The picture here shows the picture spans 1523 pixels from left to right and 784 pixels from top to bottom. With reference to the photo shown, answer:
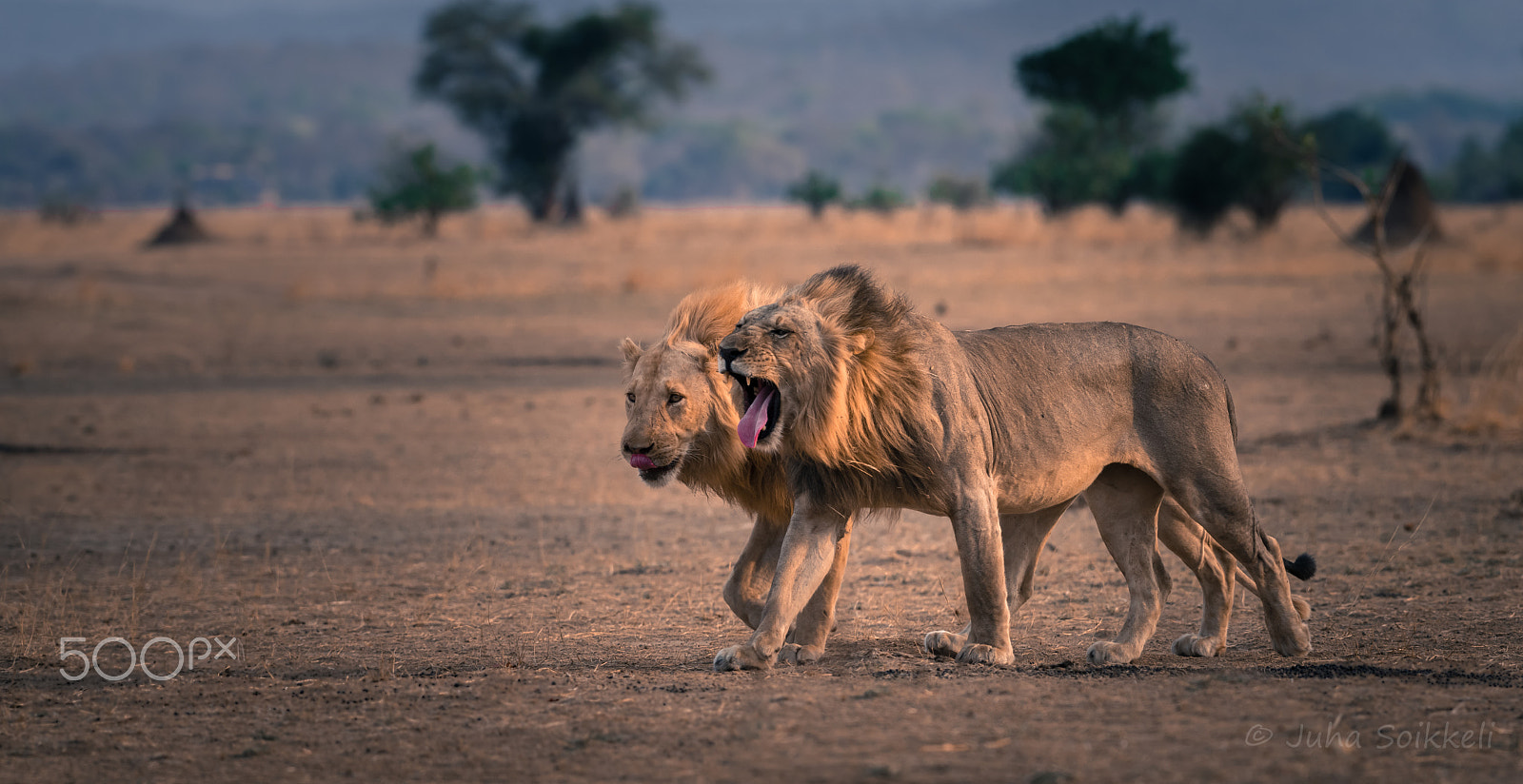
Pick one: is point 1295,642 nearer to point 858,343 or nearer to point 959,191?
point 858,343

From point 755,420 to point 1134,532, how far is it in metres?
1.80

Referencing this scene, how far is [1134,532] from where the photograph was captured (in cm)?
621

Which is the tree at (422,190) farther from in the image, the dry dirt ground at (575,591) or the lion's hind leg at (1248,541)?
the lion's hind leg at (1248,541)

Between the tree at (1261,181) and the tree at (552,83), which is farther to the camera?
the tree at (552,83)

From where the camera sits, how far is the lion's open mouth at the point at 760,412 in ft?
17.7

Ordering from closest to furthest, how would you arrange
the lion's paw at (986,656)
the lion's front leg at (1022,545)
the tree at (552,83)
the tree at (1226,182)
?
the lion's paw at (986,656)
the lion's front leg at (1022,545)
the tree at (1226,182)
the tree at (552,83)

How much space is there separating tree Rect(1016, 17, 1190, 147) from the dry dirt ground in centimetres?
3362

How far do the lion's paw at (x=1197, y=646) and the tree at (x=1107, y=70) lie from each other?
4971 cm

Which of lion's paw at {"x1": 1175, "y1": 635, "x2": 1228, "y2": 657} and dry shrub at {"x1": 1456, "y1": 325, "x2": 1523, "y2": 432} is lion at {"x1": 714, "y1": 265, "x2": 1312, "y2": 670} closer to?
lion's paw at {"x1": 1175, "y1": 635, "x2": 1228, "y2": 657}

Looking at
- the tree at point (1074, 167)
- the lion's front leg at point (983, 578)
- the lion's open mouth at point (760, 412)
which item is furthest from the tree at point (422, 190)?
the lion's front leg at point (983, 578)

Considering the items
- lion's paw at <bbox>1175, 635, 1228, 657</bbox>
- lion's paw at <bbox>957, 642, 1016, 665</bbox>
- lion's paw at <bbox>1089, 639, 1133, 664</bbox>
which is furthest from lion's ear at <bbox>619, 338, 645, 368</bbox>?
lion's paw at <bbox>1175, 635, 1228, 657</bbox>

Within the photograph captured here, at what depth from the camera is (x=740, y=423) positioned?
17.8 feet

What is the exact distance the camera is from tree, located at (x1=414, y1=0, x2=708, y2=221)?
209 feet

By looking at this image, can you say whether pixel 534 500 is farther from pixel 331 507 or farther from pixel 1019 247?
pixel 1019 247
